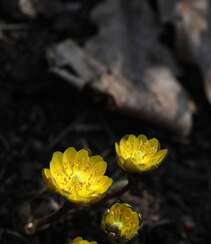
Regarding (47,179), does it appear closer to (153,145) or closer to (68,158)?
(68,158)

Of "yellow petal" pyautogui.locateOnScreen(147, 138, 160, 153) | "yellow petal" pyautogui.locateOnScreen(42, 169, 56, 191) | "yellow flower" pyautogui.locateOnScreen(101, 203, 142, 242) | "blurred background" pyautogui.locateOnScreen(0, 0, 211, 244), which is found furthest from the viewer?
"blurred background" pyautogui.locateOnScreen(0, 0, 211, 244)

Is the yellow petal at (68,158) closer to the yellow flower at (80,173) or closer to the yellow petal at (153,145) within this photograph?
the yellow flower at (80,173)

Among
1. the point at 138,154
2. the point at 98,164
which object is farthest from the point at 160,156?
the point at 98,164

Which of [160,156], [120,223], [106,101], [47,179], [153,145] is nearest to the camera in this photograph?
[47,179]

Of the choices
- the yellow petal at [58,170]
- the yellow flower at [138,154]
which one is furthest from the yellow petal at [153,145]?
the yellow petal at [58,170]

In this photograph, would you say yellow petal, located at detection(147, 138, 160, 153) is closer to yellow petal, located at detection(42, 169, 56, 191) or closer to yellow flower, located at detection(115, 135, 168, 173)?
yellow flower, located at detection(115, 135, 168, 173)

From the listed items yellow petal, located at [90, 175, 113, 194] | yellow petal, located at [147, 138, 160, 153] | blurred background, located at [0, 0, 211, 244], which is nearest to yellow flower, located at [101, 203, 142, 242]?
yellow petal, located at [90, 175, 113, 194]

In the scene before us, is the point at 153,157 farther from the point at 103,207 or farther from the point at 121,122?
the point at 121,122
